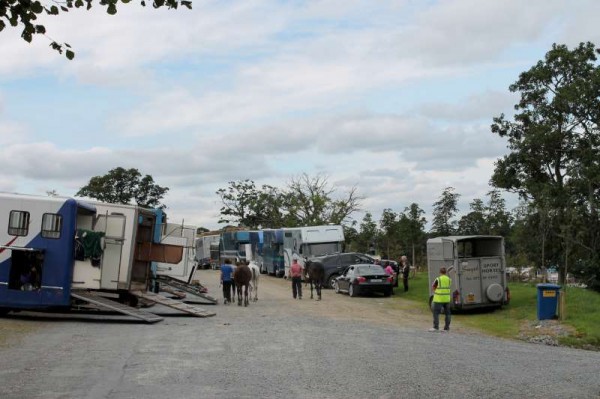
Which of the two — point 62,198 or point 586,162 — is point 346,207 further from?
point 62,198

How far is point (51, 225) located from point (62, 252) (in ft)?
2.36

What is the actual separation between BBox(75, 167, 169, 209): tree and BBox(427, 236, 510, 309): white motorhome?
6620 cm

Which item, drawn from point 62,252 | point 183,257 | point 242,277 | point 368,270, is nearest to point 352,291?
point 368,270

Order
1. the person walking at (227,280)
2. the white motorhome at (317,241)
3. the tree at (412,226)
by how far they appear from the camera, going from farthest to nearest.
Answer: the tree at (412,226) → the white motorhome at (317,241) → the person walking at (227,280)

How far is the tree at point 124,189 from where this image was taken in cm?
8475

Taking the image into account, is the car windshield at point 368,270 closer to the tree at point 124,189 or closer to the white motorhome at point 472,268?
the white motorhome at point 472,268

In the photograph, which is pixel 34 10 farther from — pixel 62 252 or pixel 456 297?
pixel 456 297

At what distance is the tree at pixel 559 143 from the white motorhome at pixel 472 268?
1485cm

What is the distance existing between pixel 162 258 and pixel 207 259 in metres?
42.9

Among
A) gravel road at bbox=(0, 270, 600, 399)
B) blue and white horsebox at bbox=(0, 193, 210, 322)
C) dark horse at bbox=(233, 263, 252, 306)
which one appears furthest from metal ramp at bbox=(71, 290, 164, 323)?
dark horse at bbox=(233, 263, 252, 306)

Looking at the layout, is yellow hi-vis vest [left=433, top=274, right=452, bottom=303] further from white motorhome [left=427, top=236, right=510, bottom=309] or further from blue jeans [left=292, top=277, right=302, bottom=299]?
blue jeans [left=292, top=277, right=302, bottom=299]

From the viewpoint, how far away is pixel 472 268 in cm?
Answer: 2184

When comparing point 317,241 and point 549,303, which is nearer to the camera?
point 549,303

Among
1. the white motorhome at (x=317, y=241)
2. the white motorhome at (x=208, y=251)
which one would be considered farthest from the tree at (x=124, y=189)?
the white motorhome at (x=317, y=241)
